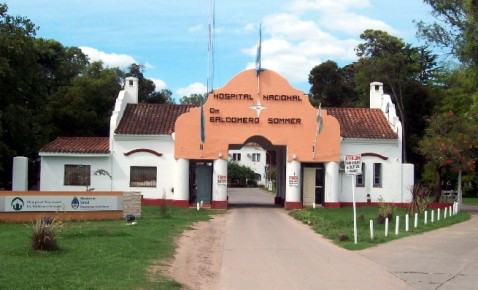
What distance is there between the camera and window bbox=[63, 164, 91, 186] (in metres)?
35.8

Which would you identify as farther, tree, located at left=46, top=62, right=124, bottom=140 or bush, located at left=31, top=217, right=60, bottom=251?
tree, located at left=46, top=62, right=124, bottom=140

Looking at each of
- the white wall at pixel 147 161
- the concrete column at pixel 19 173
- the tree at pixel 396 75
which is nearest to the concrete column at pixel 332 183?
the white wall at pixel 147 161

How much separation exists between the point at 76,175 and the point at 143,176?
3.86 meters

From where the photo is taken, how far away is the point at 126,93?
3912cm

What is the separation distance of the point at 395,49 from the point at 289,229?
48.7 meters

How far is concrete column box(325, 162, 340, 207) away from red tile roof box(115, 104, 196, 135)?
9.38m

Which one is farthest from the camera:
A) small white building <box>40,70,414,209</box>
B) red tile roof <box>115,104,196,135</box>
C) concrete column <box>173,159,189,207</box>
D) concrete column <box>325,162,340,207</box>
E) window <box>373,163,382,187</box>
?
window <box>373,163,382,187</box>

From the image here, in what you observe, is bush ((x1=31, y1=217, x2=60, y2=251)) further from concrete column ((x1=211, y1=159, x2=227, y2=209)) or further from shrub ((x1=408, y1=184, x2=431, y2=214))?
concrete column ((x1=211, y1=159, x2=227, y2=209))

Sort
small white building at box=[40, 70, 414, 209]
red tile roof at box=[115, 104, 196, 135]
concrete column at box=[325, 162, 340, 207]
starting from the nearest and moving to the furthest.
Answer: small white building at box=[40, 70, 414, 209] → concrete column at box=[325, 162, 340, 207] → red tile roof at box=[115, 104, 196, 135]

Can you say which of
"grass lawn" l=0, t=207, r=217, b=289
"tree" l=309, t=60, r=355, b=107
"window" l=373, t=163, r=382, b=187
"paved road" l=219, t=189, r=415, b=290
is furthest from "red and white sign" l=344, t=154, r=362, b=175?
"tree" l=309, t=60, r=355, b=107

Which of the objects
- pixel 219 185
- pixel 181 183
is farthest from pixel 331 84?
pixel 181 183

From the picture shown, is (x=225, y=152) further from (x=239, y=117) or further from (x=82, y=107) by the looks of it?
(x=82, y=107)

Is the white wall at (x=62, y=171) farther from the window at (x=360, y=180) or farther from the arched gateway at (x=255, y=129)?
the window at (x=360, y=180)

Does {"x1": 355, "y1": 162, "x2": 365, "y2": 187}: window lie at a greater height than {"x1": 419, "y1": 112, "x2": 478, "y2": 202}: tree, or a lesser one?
lesser
